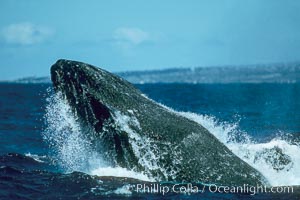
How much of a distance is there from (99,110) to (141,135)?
41.7 inches

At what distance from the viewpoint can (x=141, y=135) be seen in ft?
38.2

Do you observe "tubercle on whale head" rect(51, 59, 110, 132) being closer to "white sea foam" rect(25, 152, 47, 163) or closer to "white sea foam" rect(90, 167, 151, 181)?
"white sea foam" rect(90, 167, 151, 181)

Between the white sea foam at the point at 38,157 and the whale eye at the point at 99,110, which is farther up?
the whale eye at the point at 99,110

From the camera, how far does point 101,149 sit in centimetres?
1207

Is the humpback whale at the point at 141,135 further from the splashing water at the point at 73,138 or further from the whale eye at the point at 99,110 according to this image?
the splashing water at the point at 73,138

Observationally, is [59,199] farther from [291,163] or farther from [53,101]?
[291,163]

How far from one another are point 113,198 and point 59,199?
43.5 inches

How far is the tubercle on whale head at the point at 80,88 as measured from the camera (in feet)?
38.4

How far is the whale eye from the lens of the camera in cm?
1166

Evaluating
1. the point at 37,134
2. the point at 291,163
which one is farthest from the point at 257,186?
the point at 37,134

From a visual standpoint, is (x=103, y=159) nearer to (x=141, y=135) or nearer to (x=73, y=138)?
(x=73, y=138)

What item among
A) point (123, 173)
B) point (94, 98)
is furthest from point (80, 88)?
point (123, 173)

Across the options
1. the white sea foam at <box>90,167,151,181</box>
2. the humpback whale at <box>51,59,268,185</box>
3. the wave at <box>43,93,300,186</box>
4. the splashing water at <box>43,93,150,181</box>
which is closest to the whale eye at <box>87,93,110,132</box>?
the humpback whale at <box>51,59,268,185</box>

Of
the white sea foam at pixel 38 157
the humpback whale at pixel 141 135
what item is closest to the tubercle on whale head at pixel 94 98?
the humpback whale at pixel 141 135
